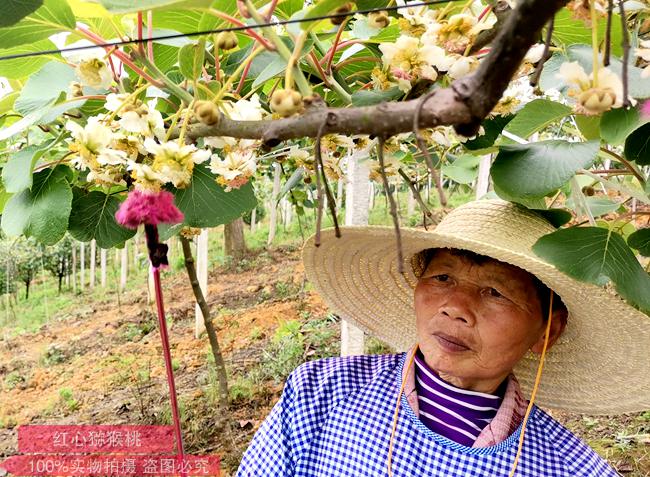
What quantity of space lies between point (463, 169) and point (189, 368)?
363 centimetres

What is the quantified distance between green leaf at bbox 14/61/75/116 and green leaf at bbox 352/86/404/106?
407 mm

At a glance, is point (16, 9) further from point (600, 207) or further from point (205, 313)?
point (205, 313)

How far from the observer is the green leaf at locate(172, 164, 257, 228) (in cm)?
86

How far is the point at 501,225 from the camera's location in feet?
3.25

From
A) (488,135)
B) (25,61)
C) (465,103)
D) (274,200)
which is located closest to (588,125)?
(488,135)

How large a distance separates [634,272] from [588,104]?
41 centimetres

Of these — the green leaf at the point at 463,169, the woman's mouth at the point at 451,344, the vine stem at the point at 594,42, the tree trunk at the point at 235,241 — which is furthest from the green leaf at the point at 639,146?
the tree trunk at the point at 235,241

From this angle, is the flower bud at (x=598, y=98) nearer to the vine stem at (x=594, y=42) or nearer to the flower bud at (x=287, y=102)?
the vine stem at (x=594, y=42)

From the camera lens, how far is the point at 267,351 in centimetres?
441

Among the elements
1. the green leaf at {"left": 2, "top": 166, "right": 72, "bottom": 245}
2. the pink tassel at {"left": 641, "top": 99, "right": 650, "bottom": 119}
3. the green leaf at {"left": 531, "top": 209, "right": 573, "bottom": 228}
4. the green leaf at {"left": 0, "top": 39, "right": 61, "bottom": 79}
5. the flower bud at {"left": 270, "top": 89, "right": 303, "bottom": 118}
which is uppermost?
the green leaf at {"left": 0, "top": 39, "right": 61, "bottom": 79}

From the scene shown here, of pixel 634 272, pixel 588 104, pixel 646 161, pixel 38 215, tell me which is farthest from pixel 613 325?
pixel 38 215

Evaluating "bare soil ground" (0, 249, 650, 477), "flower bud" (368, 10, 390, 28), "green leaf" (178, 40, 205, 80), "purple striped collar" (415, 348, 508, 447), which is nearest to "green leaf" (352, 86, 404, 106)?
"flower bud" (368, 10, 390, 28)

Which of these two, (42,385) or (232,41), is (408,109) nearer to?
(232,41)

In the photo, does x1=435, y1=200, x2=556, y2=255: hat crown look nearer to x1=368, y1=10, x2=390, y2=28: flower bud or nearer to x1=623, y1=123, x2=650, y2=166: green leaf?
x1=623, y1=123, x2=650, y2=166: green leaf
